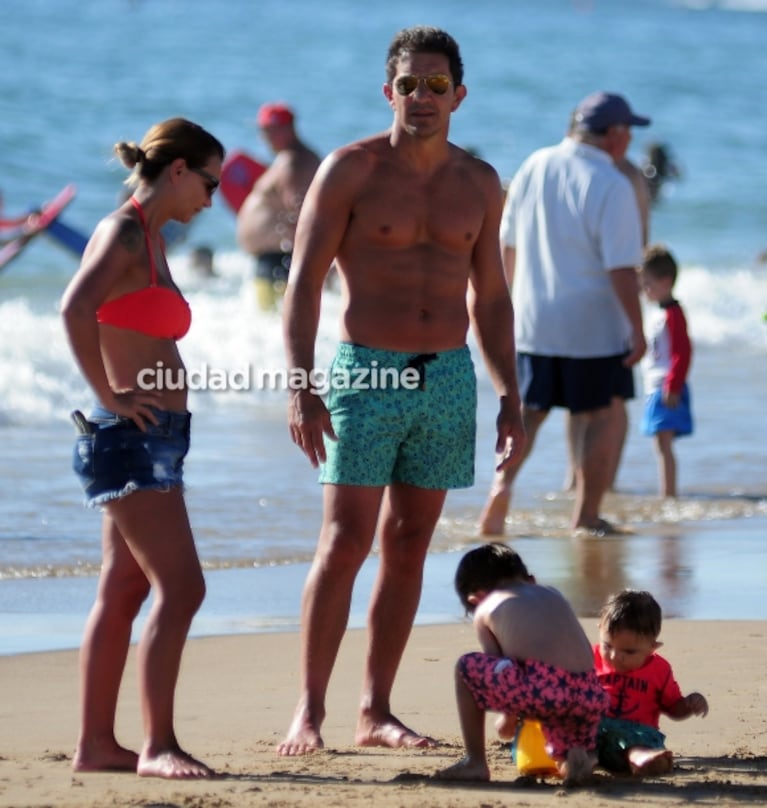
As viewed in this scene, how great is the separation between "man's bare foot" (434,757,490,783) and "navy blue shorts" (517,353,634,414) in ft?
11.5

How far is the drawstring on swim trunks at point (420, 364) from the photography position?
4570 mm

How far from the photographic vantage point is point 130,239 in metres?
4.10

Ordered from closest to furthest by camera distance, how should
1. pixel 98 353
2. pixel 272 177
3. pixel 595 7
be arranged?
1. pixel 98 353
2. pixel 272 177
3. pixel 595 7

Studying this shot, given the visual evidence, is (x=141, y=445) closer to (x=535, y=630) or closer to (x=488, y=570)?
(x=488, y=570)

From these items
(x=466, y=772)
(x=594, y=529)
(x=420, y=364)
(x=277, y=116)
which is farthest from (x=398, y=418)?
(x=277, y=116)

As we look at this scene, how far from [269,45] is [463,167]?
161ft

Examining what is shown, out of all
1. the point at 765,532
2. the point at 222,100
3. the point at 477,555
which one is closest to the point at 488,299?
the point at 477,555

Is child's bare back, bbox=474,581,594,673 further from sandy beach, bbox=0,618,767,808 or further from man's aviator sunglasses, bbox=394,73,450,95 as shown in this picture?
man's aviator sunglasses, bbox=394,73,450,95

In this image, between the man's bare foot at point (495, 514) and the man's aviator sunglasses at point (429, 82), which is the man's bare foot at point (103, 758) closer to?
the man's aviator sunglasses at point (429, 82)

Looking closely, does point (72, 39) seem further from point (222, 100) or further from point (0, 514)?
point (0, 514)

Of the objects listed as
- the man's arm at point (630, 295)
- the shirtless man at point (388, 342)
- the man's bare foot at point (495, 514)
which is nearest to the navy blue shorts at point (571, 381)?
the man's arm at point (630, 295)

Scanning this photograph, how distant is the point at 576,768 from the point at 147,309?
145 centimetres

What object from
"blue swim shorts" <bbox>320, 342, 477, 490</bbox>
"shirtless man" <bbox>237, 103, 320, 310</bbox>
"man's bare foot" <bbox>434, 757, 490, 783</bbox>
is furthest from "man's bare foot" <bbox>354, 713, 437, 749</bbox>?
"shirtless man" <bbox>237, 103, 320, 310</bbox>

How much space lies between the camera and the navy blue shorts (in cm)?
746
